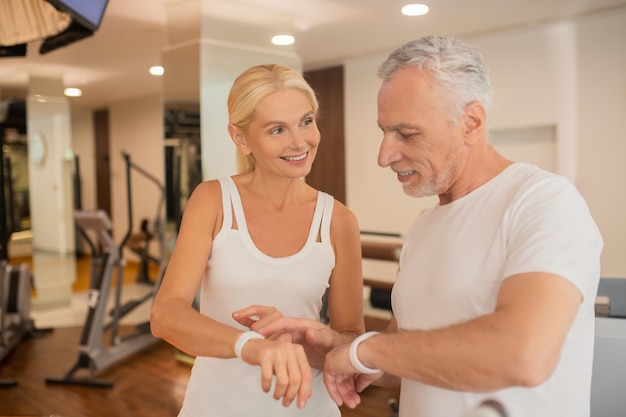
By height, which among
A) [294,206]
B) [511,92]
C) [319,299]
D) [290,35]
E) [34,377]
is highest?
[290,35]

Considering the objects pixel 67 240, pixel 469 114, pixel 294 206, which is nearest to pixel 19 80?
pixel 67 240

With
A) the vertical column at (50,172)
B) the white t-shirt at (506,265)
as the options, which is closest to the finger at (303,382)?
the white t-shirt at (506,265)

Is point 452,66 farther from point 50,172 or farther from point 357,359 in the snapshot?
point 50,172

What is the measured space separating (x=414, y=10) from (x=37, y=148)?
17.3 feet

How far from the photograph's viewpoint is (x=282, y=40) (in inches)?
195

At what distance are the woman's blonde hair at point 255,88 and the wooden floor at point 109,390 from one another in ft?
8.81

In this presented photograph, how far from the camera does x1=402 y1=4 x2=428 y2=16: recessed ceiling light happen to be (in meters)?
4.59

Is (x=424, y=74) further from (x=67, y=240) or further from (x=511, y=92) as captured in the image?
(x=67, y=240)

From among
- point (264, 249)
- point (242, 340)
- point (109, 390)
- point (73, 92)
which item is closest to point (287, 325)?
point (242, 340)

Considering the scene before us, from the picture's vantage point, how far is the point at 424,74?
3.67 feet

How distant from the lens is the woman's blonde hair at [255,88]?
140 cm

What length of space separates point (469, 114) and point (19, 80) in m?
7.95

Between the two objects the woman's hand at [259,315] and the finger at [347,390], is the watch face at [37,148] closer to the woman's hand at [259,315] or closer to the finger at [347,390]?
the woman's hand at [259,315]

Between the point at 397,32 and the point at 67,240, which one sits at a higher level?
the point at 397,32
